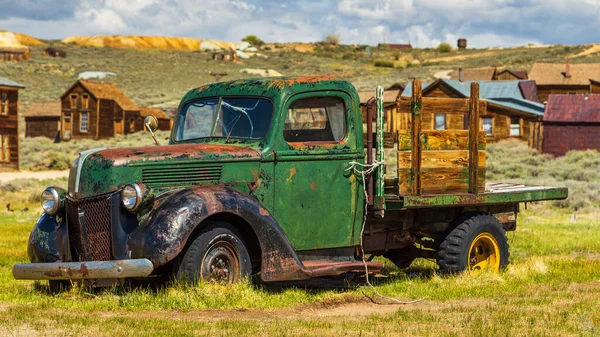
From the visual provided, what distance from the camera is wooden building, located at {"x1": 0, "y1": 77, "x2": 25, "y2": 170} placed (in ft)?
147

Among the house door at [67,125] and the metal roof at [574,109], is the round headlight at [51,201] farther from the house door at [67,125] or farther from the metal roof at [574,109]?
the house door at [67,125]

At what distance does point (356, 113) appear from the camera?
10.0 meters

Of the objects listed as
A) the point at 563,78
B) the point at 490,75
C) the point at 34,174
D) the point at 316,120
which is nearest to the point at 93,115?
the point at 34,174

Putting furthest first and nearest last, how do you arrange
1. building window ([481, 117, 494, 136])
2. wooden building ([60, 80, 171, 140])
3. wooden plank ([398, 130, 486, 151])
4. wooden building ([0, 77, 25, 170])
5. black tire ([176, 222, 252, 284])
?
1. wooden building ([60, 80, 171, 140])
2. building window ([481, 117, 494, 136])
3. wooden building ([0, 77, 25, 170])
4. wooden plank ([398, 130, 486, 151])
5. black tire ([176, 222, 252, 284])

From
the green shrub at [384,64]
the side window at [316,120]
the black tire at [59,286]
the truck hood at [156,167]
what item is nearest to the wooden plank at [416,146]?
the side window at [316,120]

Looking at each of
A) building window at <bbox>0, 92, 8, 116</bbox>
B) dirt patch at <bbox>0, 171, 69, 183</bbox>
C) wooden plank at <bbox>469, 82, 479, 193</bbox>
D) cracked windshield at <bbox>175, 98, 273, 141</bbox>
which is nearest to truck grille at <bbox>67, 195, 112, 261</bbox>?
cracked windshield at <bbox>175, 98, 273, 141</bbox>

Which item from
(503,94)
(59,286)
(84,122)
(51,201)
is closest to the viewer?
(51,201)

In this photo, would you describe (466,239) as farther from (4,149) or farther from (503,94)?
(503,94)

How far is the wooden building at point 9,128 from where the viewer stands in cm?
4469

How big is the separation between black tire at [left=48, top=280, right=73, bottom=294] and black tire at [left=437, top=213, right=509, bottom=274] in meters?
4.22

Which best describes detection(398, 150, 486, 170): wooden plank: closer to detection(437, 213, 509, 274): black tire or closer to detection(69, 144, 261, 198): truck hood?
detection(437, 213, 509, 274): black tire

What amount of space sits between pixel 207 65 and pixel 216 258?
103 metres

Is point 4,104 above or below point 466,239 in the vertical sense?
above

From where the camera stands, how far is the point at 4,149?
45.1 meters
